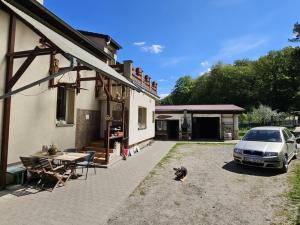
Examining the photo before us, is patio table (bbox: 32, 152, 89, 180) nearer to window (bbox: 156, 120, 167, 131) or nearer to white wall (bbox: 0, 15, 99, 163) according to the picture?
white wall (bbox: 0, 15, 99, 163)

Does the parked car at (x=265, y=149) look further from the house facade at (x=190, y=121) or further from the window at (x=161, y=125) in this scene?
the window at (x=161, y=125)

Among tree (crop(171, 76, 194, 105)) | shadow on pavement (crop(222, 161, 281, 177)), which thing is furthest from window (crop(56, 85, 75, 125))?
tree (crop(171, 76, 194, 105))

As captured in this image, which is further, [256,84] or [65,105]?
[256,84]

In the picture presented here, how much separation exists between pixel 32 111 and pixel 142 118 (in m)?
10.4

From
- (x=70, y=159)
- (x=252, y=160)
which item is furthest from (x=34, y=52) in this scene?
(x=252, y=160)

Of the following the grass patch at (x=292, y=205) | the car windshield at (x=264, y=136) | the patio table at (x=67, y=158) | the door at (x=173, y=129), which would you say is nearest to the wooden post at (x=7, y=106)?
the patio table at (x=67, y=158)

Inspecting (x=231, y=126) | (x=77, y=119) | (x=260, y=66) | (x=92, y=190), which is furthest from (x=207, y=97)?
(x=92, y=190)

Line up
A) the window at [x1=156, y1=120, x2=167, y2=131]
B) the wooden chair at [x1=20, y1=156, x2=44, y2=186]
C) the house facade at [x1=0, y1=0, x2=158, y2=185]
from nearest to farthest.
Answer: the house facade at [x1=0, y1=0, x2=158, y2=185] → the wooden chair at [x1=20, y1=156, x2=44, y2=186] → the window at [x1=156, y1=120, x2=167, y2=131]

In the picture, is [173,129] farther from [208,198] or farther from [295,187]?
[208,198]

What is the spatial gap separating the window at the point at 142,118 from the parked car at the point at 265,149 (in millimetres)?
8179

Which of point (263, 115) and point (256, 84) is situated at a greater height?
point (256, 84)

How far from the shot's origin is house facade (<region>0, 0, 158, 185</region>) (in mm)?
7195

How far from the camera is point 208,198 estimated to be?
6.99 metres

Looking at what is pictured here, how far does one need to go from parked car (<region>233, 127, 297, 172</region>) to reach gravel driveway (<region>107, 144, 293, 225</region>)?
45cm
